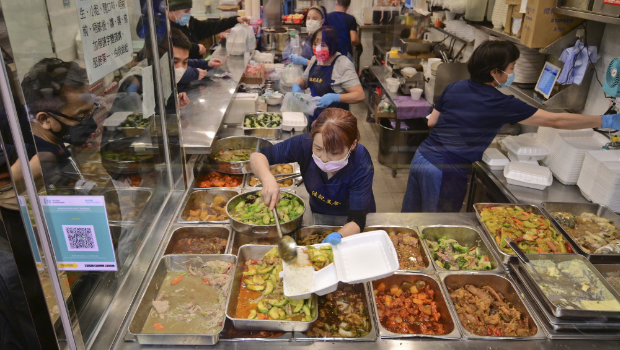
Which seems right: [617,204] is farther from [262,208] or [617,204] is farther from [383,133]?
[383,133]

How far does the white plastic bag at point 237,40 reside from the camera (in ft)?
19.6

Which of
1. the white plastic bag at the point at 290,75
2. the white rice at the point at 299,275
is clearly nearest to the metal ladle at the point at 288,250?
the white rice at the point at 299,275

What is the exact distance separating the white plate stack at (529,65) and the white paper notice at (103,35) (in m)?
3.76

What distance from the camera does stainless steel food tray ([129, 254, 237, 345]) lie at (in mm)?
1756

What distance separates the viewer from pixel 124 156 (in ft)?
7.75

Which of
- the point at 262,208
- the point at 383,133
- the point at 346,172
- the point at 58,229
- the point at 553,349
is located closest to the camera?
the point at 58,229

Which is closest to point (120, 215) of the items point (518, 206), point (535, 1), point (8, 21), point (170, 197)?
point (170, 197)

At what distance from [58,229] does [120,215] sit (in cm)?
62

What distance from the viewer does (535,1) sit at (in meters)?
3.54

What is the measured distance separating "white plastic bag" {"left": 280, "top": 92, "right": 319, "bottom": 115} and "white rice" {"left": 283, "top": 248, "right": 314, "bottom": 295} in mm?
2607

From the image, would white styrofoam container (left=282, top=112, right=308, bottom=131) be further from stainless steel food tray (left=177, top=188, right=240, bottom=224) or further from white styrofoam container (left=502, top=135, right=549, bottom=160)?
white styrofoam container (left=502, top=135, right=549, bottom=160)

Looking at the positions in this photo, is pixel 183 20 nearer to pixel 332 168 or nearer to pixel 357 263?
pixel 332 168

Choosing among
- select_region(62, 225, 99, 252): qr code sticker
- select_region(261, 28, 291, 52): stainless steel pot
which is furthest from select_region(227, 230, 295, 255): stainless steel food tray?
select_region(261, 28, 291, 52): stainless steel pot

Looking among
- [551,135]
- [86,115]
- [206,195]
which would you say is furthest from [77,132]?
[551,135]
